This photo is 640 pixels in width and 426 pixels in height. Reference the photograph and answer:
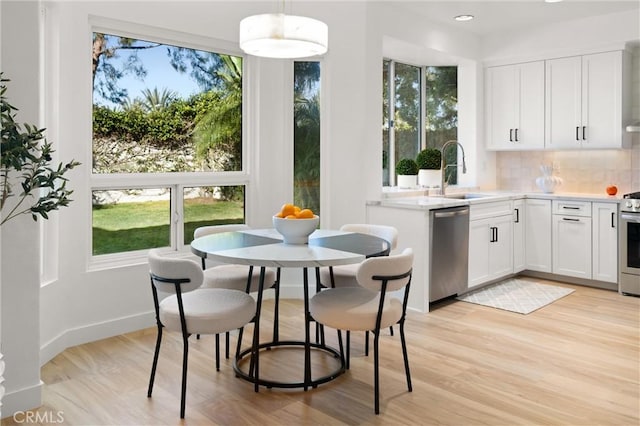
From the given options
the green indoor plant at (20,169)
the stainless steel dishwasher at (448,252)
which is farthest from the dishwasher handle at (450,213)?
the green indoor plant at (20,169)

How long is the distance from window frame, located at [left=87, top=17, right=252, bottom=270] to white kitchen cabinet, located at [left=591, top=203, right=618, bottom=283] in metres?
3.43

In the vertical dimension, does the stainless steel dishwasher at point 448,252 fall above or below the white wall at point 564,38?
below

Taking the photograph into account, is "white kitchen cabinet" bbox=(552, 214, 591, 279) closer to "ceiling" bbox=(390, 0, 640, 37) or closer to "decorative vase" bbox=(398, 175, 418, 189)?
"decorative vase" bbox=(398, 175, 418, 189)

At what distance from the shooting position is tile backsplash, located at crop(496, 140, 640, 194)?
5.53 m

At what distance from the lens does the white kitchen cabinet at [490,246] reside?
5035mm

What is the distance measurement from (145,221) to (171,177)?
40 cm

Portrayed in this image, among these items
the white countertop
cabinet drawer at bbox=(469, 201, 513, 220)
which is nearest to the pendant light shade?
the white countertop

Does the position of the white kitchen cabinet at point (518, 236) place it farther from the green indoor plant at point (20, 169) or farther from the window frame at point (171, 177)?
the green indoor plant at point (20, 169)

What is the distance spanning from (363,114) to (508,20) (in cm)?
208

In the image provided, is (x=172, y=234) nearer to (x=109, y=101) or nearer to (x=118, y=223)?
(x=118, y=223)

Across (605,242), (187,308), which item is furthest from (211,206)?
(605,242)

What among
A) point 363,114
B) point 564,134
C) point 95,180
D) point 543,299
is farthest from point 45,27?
point 564,134

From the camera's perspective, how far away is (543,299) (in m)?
4.89

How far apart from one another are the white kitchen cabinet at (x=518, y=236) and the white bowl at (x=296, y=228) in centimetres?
326
